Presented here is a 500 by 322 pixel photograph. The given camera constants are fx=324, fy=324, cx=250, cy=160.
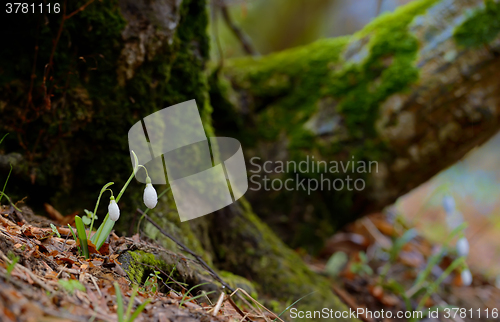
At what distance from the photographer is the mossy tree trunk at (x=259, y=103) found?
1658mm

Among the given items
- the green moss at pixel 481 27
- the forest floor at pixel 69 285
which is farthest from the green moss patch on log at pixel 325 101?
the forest floor at pixel 69 285

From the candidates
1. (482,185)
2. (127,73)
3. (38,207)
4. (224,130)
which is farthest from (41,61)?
(482,185)

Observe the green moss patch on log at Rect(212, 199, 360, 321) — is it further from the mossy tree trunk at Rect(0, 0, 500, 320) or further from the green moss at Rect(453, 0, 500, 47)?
the green moss at Rect(453, 0, 500, 47)

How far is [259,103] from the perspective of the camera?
3.26m

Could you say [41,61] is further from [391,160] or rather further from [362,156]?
[391,160]

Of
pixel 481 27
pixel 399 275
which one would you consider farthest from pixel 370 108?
pixel 399 275

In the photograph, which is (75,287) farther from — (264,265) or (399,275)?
(399,275)

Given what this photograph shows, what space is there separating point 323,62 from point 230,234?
6.29 ft

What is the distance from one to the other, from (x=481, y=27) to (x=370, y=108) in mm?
1032

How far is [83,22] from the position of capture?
5.44 ft

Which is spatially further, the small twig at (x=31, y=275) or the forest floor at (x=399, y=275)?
the forest floor at (x=399, y=275)

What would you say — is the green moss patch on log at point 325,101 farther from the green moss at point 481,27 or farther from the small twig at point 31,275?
the small twig at point 31,275

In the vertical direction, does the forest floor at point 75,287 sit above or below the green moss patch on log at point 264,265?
above

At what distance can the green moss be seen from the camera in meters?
2.57
